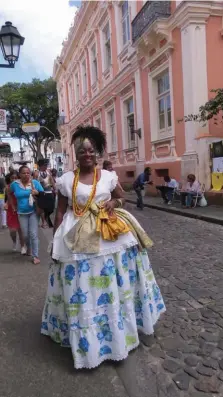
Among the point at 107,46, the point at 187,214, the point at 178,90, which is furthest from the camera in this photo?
the point at 107,46

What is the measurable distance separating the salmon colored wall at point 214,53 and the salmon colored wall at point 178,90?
0.95 metres

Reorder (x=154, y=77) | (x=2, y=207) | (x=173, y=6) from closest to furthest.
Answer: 1. (x=2, y=207)
2. (x=173, y=6)
3. (x=154, y=77)

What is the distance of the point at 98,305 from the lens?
2408 millimetres

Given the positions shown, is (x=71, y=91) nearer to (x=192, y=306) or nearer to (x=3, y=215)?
(x=3, y=215)

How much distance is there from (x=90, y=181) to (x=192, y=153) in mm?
9198

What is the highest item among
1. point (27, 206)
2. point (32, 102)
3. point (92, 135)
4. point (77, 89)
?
point (32, 102)

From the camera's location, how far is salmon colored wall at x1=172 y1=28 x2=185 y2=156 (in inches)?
462

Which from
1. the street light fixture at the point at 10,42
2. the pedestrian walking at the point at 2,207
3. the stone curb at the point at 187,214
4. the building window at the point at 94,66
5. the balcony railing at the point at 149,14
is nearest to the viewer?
the street light fixture at the point at 10,42

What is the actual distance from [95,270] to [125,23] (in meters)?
16.4

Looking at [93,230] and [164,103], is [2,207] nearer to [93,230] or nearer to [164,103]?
[93,230]

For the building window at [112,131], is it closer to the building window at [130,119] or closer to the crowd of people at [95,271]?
the building window at [130,119]

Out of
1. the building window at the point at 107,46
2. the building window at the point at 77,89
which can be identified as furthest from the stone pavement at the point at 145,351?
the building window at the point at 77,89

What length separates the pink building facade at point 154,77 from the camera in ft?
36.4

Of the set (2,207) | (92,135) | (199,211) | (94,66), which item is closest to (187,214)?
(199,211)
